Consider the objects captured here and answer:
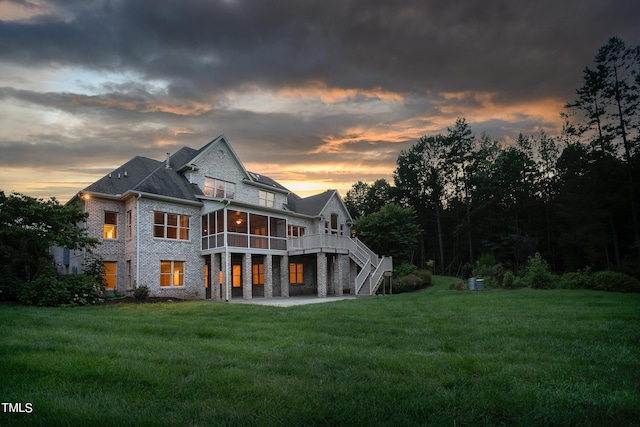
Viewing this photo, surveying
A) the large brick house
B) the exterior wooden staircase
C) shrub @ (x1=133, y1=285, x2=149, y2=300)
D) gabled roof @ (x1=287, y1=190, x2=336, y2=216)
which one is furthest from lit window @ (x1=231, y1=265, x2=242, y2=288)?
shrub @ (x1=133, y1=285, x2=149, y2=300)

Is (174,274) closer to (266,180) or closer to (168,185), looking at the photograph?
(168,185)

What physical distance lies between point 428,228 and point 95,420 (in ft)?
180

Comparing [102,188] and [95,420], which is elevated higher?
[102,188]

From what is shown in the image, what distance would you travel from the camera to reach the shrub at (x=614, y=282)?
693 inches

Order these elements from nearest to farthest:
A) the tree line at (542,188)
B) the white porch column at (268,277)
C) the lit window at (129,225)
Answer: the lit window at (129,225)
the white porch column at (268,277)
the tree line at (542,188)

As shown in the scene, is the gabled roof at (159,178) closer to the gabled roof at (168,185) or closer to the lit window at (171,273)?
the gabled roof at (168,185)

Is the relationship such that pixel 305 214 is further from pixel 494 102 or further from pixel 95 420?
pixel 95 420

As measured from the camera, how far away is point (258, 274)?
27.9 meters

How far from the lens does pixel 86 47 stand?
44.4ft

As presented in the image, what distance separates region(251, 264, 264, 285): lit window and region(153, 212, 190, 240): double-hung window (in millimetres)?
6772

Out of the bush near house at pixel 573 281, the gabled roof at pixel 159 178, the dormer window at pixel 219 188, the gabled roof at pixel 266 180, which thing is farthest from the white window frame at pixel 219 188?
the bush near house at pixel 573 281

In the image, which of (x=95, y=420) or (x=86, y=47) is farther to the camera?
(x=86, y=47)

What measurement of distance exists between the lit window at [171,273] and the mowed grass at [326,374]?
12578 mm

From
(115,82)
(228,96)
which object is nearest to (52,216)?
(115,82)
